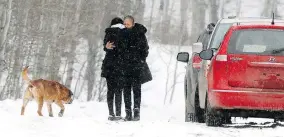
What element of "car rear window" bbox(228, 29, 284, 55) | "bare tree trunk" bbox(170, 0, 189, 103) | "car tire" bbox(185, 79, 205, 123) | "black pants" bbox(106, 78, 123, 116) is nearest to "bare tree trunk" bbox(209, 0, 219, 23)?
"bare tree trunk" bbox(170, 0, 189, 103)

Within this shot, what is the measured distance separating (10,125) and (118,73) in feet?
10.0

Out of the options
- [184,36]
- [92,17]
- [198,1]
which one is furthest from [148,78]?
[198,1]

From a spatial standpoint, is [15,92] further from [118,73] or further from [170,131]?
[170,131]

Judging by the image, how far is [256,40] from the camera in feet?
30.0

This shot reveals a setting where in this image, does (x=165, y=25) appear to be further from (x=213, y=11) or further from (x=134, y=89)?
(x=134, y=89)

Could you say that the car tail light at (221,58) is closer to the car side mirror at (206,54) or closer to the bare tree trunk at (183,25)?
the car side mirror at (206,54)

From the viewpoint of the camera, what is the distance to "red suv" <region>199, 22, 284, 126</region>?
29.2ft

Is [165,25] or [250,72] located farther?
[165,25]

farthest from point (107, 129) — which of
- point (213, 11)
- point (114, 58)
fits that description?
point (213, 11)

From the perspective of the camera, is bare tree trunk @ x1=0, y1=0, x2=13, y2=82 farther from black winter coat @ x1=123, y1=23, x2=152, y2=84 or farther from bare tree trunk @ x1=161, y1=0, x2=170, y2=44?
bare tree trunk @ x1=161, y1=0, x2=170, y2=44

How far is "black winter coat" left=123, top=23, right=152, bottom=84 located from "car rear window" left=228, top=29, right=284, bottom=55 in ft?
7.59

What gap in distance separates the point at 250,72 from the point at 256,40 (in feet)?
1.51

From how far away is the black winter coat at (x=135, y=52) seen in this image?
439 inches

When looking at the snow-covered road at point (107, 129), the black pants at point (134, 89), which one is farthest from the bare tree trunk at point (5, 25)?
the snow-covered road at point (107, 129)
